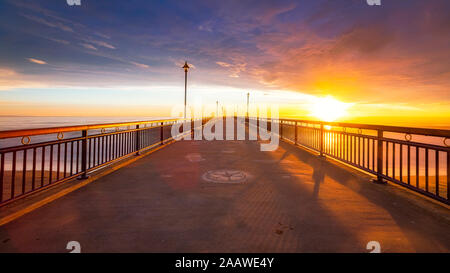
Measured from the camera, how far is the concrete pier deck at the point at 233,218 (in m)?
2.64

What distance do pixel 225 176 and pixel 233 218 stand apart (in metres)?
2.48

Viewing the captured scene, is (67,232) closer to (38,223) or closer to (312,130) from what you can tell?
(38,223)

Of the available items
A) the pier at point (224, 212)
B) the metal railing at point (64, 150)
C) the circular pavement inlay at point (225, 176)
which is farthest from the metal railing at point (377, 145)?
the metal railing at point (64, 150)

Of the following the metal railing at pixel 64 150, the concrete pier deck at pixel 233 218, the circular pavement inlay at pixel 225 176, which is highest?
the metal railing at pixel 64 150

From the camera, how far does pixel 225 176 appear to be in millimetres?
5797

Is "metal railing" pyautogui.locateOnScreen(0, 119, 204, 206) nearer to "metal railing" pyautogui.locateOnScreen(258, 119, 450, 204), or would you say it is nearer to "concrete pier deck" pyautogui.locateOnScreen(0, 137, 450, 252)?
"concrete pier deck" pyautogui.locateOnScreen(0, 137, 450, 252)

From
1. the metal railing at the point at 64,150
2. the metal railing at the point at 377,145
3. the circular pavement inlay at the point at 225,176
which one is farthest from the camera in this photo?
the circular pavement inlay at the point at 225,176

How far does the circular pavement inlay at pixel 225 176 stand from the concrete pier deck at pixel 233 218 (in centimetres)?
5

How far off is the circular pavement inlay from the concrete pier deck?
0.16 feet

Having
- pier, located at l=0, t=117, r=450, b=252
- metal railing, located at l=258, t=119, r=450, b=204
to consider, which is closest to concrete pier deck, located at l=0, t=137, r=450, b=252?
pier, located at l=0, t=117, r=450, b=252

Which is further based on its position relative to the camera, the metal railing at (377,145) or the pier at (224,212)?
the metal railing at (377,145)

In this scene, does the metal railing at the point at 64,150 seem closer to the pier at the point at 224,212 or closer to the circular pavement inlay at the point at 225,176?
the pier at the point at 224,212

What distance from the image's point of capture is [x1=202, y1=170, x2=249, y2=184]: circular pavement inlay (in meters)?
5.40
